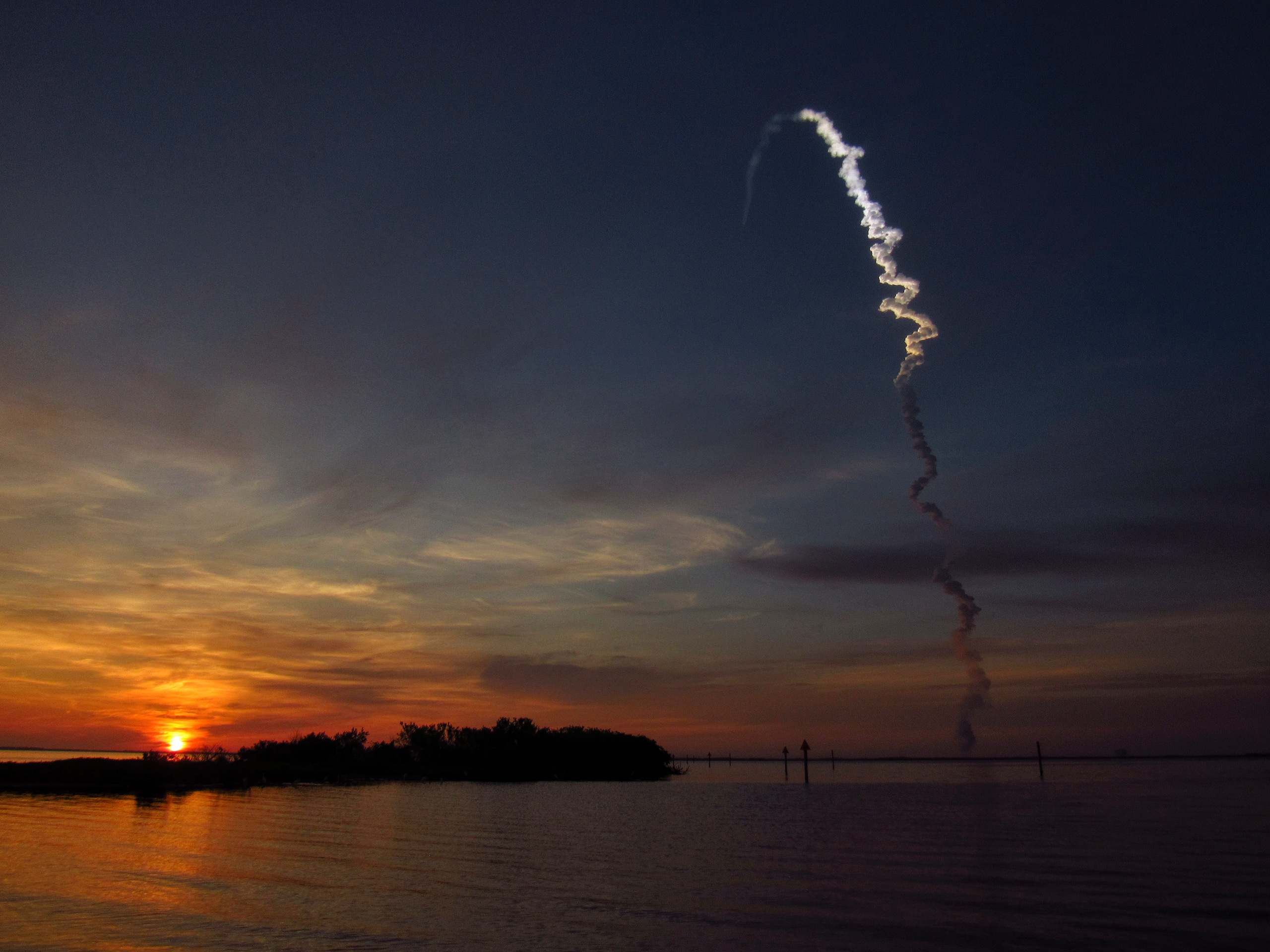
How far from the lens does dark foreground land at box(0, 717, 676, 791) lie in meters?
90.4

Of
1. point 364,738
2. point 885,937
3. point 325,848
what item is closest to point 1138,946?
point 885,937

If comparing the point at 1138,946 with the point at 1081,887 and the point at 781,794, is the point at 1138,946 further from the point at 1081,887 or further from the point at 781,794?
the point at 781,794

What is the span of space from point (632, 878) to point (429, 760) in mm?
132171

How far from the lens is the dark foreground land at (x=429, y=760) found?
90.4 meters

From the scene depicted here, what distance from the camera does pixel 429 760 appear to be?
151750 millimetres

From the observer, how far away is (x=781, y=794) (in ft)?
301

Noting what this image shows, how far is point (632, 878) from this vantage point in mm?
30859

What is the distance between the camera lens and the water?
2134 centimetres

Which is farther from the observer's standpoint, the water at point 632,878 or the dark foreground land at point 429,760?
the dark foreground land at point 429,760

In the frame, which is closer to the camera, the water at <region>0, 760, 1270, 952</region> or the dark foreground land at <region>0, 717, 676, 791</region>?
the water at <region>0, 760, 1270, 952</region>

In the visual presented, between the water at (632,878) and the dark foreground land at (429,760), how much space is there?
2829 centimetres

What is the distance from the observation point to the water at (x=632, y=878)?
21.3 meters

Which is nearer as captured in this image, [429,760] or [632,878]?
[632,878]

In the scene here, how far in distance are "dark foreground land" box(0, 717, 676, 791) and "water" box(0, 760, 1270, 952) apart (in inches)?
1114
